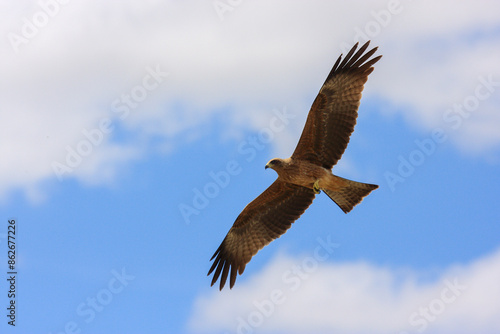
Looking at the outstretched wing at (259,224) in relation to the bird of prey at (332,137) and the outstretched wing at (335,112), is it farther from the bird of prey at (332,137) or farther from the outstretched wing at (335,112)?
the outstretched wing at (335,112)

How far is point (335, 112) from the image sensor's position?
A: 11672 millimetres

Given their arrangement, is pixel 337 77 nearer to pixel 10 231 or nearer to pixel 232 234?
pixel 232 234

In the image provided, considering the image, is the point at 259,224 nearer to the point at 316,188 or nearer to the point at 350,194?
the point at 316,188

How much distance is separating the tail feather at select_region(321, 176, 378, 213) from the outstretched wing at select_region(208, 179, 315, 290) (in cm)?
71

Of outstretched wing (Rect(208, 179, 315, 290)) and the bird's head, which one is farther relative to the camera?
outstretched wing (Rect(208, 179, 315, 290))

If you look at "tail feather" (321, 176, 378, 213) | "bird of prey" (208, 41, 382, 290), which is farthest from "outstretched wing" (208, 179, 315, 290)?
"tail feather" (321, 176, 378, 213)

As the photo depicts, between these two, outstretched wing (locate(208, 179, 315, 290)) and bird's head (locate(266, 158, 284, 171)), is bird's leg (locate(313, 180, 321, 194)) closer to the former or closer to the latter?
outstretched wing (locate(208, 179, 315, 290))

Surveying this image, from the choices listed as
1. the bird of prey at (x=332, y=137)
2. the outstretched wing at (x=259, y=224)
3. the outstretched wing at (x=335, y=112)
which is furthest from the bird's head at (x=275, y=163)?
the outstretched wing at (x=259, y=224)

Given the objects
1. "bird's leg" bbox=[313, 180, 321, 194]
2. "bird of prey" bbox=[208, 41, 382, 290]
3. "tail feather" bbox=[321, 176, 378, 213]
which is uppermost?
"bird of prey" bbox=[208, 41, 382, 290]

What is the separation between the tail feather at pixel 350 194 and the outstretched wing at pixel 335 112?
53 centimetres

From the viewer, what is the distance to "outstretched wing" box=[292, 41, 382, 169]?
11.7 meters

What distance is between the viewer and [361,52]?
11773 mm

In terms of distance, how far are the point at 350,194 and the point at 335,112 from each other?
1590 mm

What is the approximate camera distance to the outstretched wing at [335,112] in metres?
11.7
